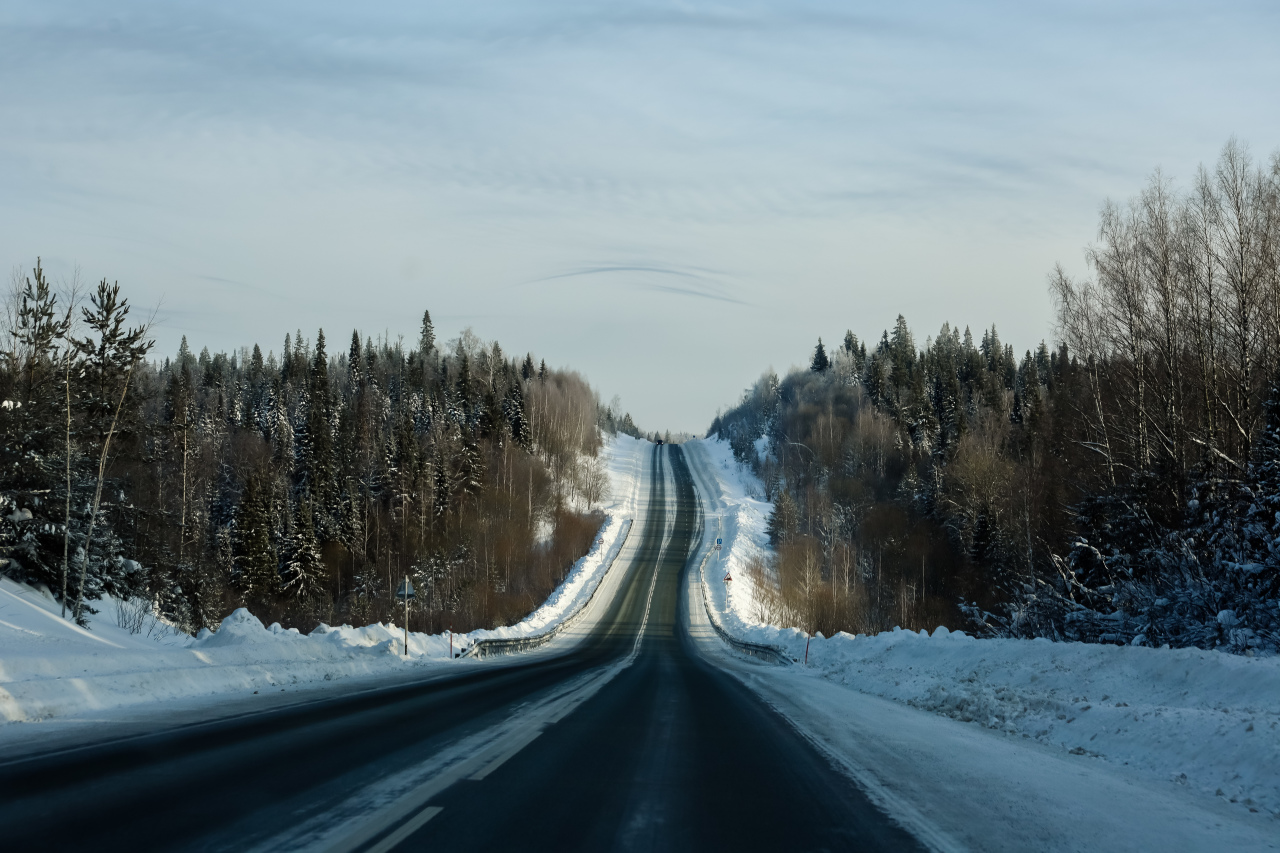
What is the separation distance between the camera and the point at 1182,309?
30656mm

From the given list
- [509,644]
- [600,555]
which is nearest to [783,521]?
[600,555]

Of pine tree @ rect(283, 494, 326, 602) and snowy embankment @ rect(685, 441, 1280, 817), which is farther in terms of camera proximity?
pine tree @ rect(283, 494, 326, 602)

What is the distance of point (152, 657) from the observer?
16484 mm

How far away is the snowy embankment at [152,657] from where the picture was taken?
37.7ft

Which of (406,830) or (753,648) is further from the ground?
(406,830)

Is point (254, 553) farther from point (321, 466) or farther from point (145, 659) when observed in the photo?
point (145, 659)

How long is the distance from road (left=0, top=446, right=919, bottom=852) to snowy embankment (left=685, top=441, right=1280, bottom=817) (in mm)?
3428

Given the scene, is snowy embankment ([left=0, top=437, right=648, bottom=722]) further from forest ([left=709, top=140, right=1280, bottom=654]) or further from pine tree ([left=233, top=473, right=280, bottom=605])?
pine tree ([left=233, top=473, right=280, bottom=605])

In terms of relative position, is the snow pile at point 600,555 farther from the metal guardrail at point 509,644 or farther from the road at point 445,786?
the road at point 445,786

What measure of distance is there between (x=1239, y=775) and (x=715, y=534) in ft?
305

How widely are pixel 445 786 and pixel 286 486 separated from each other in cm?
9662

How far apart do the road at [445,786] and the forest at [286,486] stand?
2079 cm

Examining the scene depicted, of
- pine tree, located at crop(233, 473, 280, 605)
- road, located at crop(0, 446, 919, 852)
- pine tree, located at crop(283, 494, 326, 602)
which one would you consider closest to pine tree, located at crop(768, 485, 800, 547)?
pine tree, located at crop(283, 494, 326, 602)

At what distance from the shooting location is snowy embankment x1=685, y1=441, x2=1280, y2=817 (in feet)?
27.2
